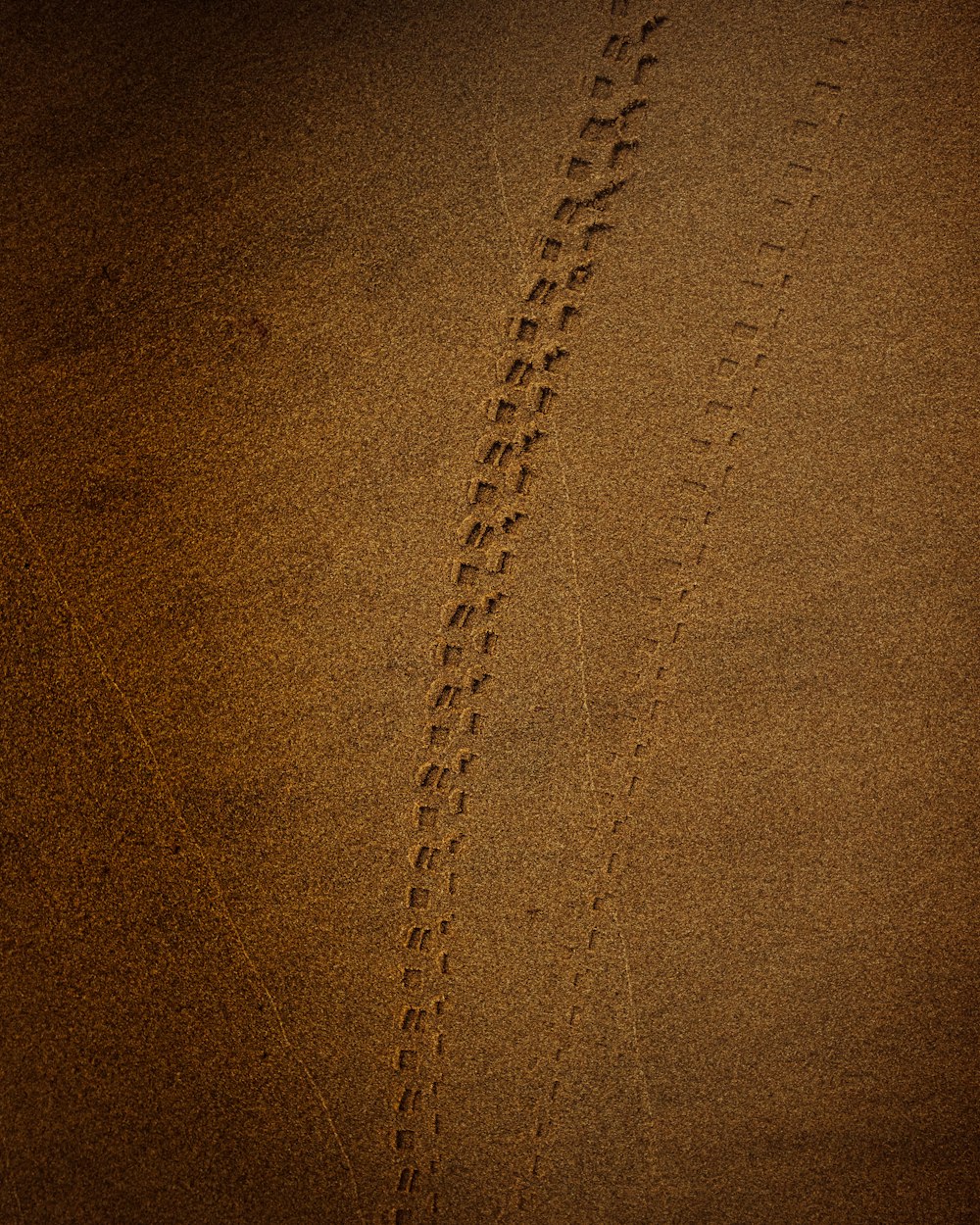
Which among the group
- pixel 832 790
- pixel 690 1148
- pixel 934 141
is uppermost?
pixel 934 141

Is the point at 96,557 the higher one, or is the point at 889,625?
the point at 96,557

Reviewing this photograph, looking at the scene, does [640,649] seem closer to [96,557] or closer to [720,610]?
[720,610]

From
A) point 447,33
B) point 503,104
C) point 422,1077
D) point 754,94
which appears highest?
point 447,33

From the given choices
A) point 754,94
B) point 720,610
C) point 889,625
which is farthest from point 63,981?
point 754,94

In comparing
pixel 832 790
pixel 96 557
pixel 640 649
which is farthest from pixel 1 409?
pixel 832 790

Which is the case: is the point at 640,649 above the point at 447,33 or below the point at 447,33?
below

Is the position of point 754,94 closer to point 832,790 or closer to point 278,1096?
point 832,790
